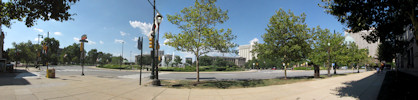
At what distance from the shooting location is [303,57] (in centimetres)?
1662

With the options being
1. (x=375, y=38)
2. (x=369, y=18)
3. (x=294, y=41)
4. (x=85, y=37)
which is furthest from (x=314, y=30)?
(x=85, y=37)

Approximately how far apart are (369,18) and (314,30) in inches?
423

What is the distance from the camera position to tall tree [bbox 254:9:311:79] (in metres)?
14.8

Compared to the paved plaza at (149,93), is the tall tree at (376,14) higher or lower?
higher

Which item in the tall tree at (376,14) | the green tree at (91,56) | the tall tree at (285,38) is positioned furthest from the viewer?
the green tree at (91,56)

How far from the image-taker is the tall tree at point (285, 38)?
48.4 ft

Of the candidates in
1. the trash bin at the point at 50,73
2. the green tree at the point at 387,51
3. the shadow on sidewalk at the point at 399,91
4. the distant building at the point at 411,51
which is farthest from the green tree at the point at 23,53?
the green tree at the point at 387,51

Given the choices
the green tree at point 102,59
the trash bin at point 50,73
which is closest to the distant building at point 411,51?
the trash bin at point 50,73

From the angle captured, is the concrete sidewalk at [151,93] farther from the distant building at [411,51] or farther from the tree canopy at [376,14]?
the distant building at [411,51]

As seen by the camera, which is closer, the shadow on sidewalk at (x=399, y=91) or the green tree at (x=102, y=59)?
the shadow on sidewalk at (x=399, y=91)

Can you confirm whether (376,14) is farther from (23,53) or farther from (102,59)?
(102,59)

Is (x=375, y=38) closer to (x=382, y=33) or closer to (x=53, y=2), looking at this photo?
(x=382, y=33)

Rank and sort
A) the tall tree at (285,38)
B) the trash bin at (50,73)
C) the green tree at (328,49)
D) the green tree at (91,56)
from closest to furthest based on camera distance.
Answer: the trash bin at (50,73)
the tall tree at (285,38)
the green tree at (328,49)
the green tree at (91,56)

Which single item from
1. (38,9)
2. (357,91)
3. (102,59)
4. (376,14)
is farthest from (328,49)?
(102,59)
